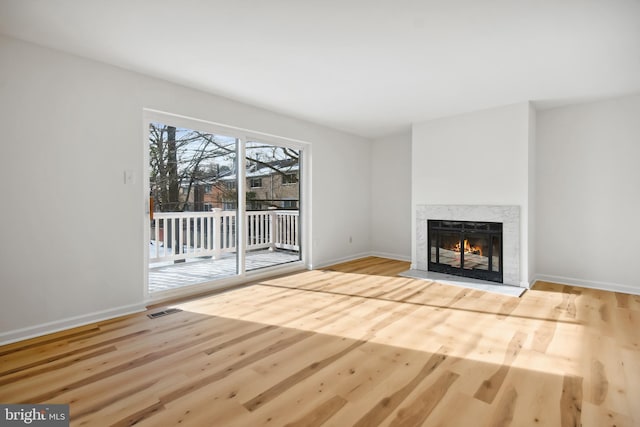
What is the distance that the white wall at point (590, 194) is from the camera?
143 inches

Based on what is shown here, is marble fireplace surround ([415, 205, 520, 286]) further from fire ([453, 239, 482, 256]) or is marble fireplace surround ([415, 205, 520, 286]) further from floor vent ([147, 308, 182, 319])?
floor vent ([147, 308, 182, 319])

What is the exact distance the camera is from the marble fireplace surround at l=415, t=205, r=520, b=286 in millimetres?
3906

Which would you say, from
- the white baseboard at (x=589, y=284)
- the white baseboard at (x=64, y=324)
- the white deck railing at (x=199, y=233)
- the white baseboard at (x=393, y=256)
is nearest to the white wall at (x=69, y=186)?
the white baseboard at (x=64, y=324)

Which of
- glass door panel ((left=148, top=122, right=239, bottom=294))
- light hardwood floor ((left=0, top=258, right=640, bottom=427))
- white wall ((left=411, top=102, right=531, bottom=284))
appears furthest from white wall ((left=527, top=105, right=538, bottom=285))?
glass door panel ((left=148, top=122, right=239, bottom=294))

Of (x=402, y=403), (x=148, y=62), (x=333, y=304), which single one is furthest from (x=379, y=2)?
(x=333, y=304)

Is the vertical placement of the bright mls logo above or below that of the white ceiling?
below

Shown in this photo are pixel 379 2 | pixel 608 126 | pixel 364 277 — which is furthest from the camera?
pixel 364 277

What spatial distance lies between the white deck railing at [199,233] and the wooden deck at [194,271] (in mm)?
139

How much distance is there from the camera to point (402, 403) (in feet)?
5.40

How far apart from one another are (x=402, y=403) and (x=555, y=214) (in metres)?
3.88

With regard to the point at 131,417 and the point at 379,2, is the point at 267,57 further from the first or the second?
the point at 131,417

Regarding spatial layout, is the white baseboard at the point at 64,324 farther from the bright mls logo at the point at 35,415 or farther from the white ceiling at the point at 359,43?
the white ceiling at the point at 359,43

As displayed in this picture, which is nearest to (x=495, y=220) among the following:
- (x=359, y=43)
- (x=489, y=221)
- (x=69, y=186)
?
(x=489, y=221)

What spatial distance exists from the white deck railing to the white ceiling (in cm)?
158
